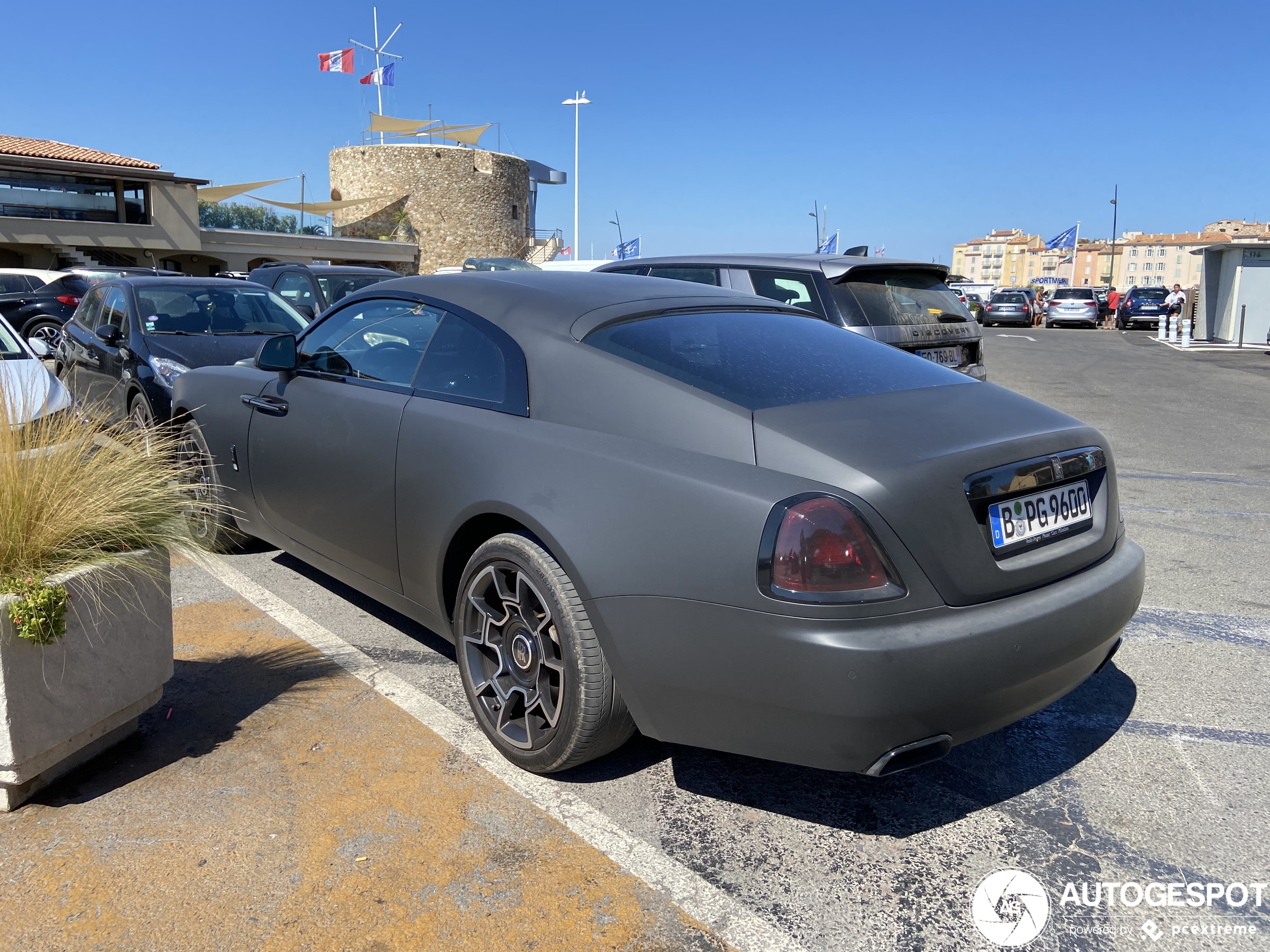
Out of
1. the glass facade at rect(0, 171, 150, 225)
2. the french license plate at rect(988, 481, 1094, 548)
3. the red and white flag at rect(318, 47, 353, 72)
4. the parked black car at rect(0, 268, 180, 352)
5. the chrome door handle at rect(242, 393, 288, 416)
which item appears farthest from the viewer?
the red and white flag at rect(318, 47, 353, 72)

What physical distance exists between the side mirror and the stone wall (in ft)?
183

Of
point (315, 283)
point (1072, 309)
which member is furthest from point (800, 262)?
point (1072, 309)

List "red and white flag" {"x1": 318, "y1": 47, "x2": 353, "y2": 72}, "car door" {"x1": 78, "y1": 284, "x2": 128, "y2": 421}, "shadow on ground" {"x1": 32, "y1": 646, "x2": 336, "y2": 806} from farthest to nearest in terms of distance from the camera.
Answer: "red and white flag" {"x1": 318, "y1": 47, "x2": 353, "y2": 72} < "car door" {"x1": 78, "y1": 284, "x2": 128, "y2": 421} < "shadow on ground" {"x1": 32, "y1": 646, "x2": 336, "y2": 806}

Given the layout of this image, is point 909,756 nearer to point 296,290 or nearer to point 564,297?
point 564,297

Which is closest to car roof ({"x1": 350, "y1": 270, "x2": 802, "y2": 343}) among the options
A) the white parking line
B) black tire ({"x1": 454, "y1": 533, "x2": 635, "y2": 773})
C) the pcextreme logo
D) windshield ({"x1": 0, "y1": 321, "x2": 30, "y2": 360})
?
black tire ({"x1": 454, "y1": 533, "x2": 635, "y2": 773})

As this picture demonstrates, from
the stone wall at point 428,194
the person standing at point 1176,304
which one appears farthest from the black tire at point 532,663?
the stone wall at point 428,194

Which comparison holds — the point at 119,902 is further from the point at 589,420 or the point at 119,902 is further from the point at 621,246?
the point at 621,246

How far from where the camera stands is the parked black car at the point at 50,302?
59.0 ft

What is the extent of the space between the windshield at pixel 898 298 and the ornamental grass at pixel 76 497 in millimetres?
4785

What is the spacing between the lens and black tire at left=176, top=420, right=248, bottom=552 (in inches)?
133

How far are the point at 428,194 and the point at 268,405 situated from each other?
58574 millimetres

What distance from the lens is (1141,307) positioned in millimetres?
34688

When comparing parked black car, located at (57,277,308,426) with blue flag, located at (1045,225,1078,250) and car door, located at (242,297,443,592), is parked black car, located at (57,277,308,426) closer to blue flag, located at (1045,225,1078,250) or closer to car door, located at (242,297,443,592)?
car door, located at (242,297,443,592)

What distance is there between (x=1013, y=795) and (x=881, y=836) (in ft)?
1.65
